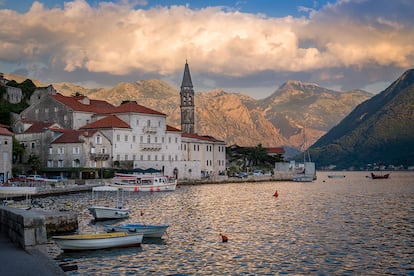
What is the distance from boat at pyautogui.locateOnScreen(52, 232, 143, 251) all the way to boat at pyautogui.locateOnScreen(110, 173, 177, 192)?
168 feet

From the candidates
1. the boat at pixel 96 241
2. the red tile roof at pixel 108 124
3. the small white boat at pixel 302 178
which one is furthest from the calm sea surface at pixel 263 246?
the small white boat at pixel 302 178

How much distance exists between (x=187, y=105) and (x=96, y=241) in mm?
123681

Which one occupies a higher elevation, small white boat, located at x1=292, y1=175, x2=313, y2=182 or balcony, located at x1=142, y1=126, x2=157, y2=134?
balcony, located at x1=142, y1=126, x2=157, y2=134

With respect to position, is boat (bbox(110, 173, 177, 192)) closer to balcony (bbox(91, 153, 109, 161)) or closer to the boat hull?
balcony (bbox(91, 153, 109, 161))

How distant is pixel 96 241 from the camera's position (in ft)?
89.8

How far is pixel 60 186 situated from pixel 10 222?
51916 millimetres

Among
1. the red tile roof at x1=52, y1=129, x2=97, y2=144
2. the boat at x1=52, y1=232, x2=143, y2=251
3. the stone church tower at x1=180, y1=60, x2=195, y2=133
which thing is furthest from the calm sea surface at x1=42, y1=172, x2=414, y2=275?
the stone church tower at x1=180, y1=60, x2=195, y2=133

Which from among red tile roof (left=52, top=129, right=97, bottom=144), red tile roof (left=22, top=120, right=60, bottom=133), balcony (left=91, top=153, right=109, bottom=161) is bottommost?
balcony (left=91, top=153, right=109, bottom=161)

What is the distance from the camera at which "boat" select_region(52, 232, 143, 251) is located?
26.6m

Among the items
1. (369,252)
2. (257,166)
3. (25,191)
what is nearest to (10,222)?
(369,252)

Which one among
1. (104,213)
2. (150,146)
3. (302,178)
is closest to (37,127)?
(150,146)

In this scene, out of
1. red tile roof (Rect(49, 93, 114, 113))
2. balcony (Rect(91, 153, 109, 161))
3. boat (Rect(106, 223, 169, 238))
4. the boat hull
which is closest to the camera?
boat (Rect(106, 223, 169, 238))

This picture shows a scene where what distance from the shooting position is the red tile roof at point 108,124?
319 feet

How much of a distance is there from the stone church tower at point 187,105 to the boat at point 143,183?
64228mm
